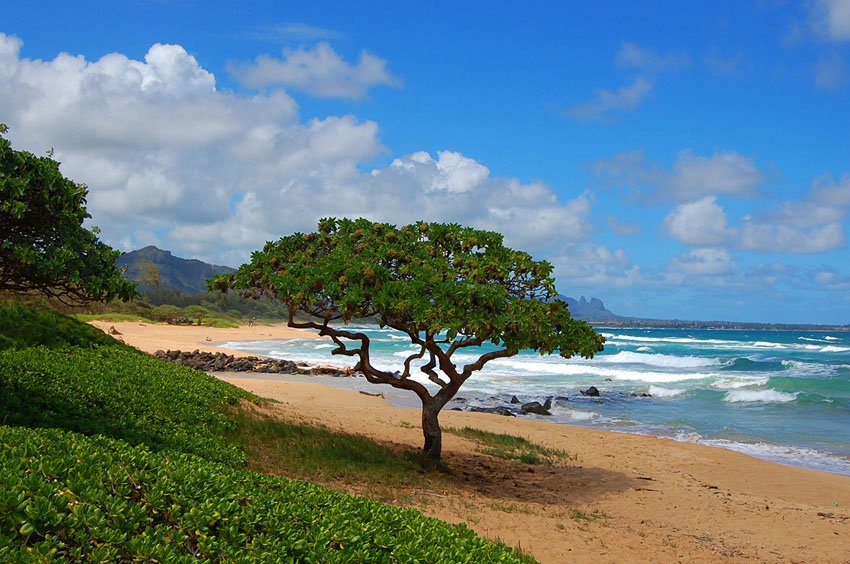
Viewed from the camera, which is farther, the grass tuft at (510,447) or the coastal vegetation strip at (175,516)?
the grass tuft at (510,447)

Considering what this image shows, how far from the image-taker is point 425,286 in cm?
1121

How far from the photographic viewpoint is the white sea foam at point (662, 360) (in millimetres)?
56406

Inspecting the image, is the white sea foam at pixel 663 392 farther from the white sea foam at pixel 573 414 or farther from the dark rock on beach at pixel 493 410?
the dark rock on beach at pixel 493 410

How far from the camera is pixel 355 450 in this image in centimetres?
1284

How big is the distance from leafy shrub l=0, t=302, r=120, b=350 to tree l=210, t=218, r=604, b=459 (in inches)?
192

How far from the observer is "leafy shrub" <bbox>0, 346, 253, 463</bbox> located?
9.26m

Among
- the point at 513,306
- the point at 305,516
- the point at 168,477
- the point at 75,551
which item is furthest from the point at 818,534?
the point at 75,551

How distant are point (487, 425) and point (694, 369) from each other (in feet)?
121

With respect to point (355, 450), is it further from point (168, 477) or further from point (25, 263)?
point (168, 477)

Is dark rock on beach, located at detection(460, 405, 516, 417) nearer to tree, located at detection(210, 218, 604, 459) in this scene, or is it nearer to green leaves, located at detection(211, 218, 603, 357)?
tree, located at detection(210, 218, 604, 459)

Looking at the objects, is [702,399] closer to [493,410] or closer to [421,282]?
[493,410]

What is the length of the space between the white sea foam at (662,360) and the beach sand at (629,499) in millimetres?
38582

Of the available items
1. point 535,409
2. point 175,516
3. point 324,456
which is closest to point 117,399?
point 324,456

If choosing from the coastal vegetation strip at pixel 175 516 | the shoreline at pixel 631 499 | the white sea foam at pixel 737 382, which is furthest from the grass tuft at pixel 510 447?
the white sea foam at pixel 737 382
